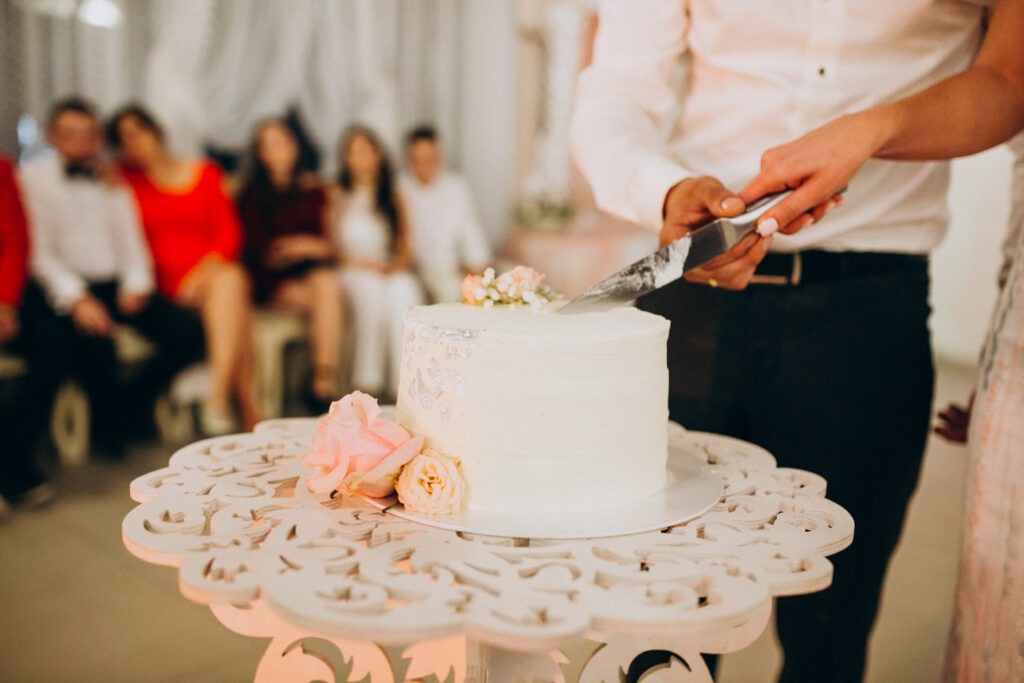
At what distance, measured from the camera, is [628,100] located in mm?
1161

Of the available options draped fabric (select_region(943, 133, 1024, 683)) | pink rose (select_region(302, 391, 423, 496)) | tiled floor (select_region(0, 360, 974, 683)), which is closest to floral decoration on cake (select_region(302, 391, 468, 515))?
pink rose (select_region(302, 391, 423, 496))

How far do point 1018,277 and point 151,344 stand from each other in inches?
127

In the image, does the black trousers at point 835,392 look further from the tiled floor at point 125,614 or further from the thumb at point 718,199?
the tiled floor at point 125,614

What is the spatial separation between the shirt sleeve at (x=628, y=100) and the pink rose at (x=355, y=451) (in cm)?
48

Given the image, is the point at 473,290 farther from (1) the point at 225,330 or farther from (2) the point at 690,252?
(1) the point at 225,330

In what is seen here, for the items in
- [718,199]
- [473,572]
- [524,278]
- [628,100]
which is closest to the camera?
[473,572]

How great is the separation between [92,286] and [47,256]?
0.66 feet

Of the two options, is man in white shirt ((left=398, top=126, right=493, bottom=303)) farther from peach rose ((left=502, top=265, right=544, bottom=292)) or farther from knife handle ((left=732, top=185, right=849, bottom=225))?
knife handle ((left=732, top=185, right=849, bottom=225))

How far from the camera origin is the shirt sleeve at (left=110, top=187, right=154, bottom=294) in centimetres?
336

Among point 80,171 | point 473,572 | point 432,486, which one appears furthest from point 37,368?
point 473,572

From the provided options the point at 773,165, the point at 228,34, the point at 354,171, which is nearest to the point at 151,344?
the point at 354,171

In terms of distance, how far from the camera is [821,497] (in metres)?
0.89

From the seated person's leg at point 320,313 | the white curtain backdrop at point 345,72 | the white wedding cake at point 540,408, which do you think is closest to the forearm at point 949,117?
the white wedding cake at point 540,408

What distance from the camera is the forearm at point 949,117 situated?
0.88 meters
